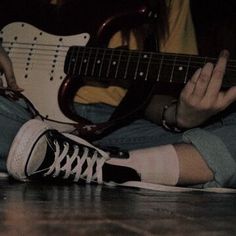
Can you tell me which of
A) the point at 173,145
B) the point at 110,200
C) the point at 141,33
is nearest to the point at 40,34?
the point at 141,33

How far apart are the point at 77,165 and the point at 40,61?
402 millimetres

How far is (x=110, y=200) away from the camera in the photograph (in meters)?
0.91

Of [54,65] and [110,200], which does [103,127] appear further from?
[110,200]

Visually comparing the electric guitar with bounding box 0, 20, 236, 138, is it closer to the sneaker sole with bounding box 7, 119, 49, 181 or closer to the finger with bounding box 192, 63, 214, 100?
the finger with bounding box 192, 63, 214, 100

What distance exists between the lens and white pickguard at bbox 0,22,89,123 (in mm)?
1396

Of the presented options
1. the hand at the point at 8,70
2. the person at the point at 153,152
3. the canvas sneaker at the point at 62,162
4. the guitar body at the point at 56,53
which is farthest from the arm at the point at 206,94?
the hand at the point at 8,70

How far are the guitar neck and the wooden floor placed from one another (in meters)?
0.28

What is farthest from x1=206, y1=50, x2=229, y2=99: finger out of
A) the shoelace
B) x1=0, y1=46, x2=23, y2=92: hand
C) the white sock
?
x1=0, y1=46, x2=23, y2=92: hand

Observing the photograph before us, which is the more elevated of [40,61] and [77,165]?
[40,61]

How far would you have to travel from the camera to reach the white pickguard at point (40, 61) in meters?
1.40

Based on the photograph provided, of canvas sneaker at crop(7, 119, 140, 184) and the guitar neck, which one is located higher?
the guitar neck

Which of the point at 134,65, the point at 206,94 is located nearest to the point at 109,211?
the point at 206,94

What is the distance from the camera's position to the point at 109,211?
0.79m

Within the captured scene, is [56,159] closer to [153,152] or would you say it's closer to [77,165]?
[77,165]
